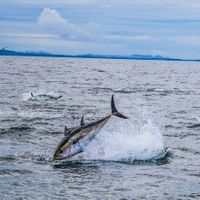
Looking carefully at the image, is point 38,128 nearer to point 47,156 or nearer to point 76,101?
point 47,156

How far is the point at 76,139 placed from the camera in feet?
65.7

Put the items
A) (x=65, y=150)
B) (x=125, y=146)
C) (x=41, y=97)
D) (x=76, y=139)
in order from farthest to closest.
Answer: (x=41, y=97) < (x=125, y=146) < (x=76, y=139) < (x=65, y=150)

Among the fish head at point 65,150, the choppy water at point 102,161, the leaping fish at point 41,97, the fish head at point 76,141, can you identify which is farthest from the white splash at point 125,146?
the leaping fish at point 41,97

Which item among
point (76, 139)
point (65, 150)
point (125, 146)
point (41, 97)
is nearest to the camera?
point (65, 150)

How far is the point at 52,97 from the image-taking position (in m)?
→ 44.3

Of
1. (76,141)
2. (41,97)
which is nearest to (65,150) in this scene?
(76,141)

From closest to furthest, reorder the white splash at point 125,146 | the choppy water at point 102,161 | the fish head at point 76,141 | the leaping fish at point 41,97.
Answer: the choppy water at point 102,161 < the fish head at point 76,141 < the white splash at point 125,146 < the leaping fish at point 41,97

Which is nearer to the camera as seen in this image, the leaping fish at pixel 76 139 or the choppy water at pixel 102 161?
the choppy water at pixel 102 161

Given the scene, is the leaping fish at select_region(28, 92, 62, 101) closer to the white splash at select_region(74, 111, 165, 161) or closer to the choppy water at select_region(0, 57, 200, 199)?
the choppy water at select_region(0, 57, 200, 199)

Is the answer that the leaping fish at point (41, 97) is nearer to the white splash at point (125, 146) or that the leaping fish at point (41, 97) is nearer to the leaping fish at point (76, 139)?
the white splash at point (125, 146)

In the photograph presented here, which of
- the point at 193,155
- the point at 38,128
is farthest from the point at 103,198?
the point at 38,128

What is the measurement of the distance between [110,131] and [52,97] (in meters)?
19.3

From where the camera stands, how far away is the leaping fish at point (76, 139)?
1955 cm

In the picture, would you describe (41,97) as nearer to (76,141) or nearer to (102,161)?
(76,141)
